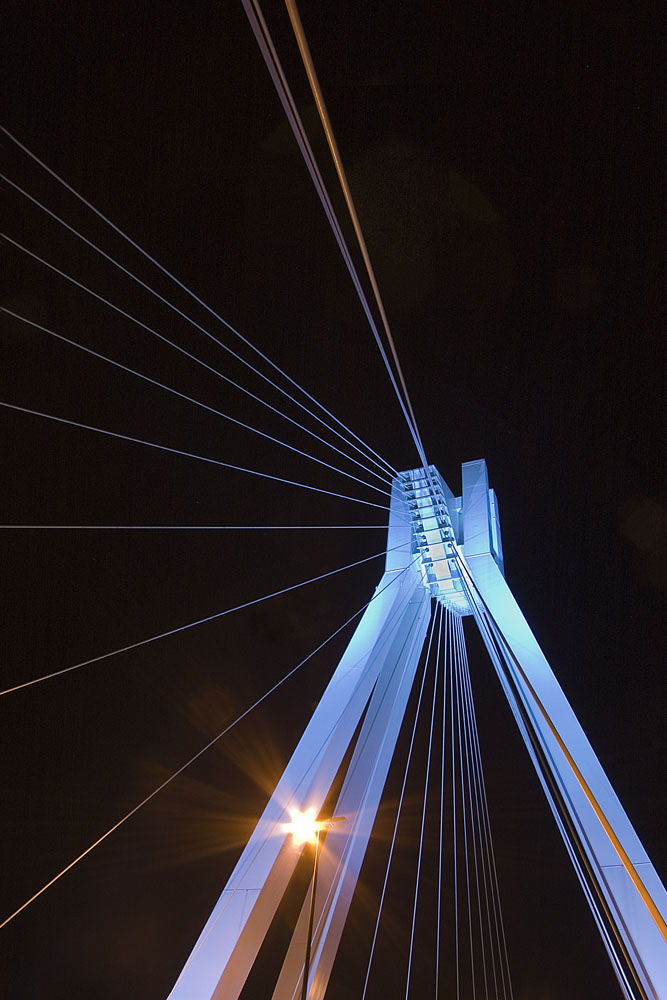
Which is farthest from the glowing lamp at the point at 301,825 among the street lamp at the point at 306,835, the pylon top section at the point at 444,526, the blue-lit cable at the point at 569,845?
the pylon top section at the point at 444,526

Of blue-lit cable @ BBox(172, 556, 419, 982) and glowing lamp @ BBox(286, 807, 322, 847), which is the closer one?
blue-lit cable @ BBox(172, 556, 419, 982)

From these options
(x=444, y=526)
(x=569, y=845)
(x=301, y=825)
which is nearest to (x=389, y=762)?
(x=569, y=845)

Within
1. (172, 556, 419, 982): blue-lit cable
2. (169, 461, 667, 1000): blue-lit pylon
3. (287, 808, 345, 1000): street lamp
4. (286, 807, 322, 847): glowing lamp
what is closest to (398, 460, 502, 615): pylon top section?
(169, 461, 667, 1000): blue-lit pylon

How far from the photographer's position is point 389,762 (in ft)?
20.3

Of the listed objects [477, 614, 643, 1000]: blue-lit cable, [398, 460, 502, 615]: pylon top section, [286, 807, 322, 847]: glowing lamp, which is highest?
[398, 460, 502, 615]: pylon top section

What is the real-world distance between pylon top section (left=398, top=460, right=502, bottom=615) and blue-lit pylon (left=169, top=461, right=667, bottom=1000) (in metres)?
0.01

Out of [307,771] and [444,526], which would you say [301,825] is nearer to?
[307,771]

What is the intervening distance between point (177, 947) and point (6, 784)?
4.07 metres

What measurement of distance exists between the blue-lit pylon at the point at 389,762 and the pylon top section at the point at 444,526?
0.01 m

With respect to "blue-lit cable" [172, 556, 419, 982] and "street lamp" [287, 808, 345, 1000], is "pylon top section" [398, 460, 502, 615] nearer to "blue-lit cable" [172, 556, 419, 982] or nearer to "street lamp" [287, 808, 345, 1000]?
"blue-lit cable" [172, 556, 419, 982]

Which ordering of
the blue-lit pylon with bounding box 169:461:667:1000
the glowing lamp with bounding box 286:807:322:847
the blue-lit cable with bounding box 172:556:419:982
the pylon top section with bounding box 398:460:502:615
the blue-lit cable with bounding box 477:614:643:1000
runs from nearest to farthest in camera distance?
the blue-lit cable with bounding box 172:556:419:982
the blue-lit pylon with bounding box 169:461:667:1000
the glowing lamp with bounding box 286:807:322:847
the blue-lit cable with bounding box 477:614:643:1000
the pylon top section with bounding box 398:460:502:615

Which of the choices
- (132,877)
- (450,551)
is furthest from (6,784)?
(450,551)

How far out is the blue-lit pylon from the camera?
4000 mm

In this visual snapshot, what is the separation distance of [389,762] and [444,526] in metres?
2.22
